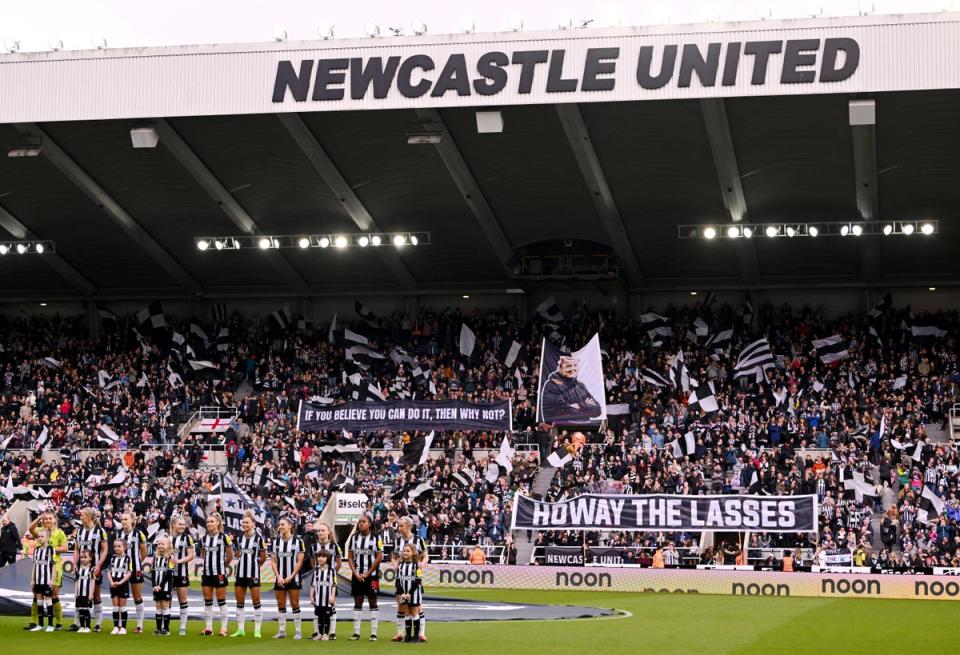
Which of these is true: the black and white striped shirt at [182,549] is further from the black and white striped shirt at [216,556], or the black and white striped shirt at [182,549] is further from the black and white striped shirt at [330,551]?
the black and white striped shirt at [330,551]

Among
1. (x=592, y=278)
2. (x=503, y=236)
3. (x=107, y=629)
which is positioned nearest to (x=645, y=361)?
(x=592, y=278)

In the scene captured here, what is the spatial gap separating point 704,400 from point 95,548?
26.0m

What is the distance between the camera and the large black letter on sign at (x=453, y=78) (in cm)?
3500

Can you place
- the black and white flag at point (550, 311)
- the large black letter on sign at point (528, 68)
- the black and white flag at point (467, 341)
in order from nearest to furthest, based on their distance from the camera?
1. the large black letter on sign at point (528, 68)
2. the black and white flag at point (467, 341)
3. the black and white flag at point (550, 311)

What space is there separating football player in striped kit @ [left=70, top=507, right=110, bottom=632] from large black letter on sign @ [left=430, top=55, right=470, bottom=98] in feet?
57.2

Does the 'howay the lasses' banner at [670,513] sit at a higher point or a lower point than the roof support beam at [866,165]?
lower

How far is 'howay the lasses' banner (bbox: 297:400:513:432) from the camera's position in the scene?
141 ft

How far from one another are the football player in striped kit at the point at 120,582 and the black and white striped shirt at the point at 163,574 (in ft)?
1.66

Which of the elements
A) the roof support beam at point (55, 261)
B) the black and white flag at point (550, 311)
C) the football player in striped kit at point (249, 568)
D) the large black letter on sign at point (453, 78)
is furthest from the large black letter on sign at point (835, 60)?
the roof support beam at point (55, 261)

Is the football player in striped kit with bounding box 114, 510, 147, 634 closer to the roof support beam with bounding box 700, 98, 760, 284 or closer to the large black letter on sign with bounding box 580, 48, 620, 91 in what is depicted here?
the large black letter on sign with bounding box 580, 48, 620, 91

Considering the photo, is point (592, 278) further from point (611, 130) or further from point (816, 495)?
point (816, 495)

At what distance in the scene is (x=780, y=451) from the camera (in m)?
39.0

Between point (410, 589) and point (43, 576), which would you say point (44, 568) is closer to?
point (43, 576)

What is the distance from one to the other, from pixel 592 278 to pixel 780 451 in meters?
9.72
